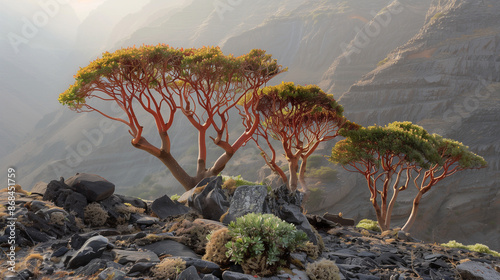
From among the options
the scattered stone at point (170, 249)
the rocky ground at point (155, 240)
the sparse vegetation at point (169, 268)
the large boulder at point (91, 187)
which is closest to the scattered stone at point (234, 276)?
the rocky ground at point (155, 240)

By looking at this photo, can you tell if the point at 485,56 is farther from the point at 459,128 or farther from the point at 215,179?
the point at 215,179

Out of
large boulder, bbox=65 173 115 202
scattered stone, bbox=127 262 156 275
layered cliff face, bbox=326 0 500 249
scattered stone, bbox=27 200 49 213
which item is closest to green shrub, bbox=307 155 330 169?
layered cliff face, bbox=326 0 500 249

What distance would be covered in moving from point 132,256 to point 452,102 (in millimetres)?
62876

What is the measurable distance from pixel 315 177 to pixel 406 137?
32.7 metres

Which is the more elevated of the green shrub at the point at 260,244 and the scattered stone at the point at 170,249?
the green shrub at the point at 260,244

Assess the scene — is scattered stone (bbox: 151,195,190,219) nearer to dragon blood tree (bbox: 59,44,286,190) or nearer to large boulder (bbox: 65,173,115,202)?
large boulder (bbox: 65,173,115,202)

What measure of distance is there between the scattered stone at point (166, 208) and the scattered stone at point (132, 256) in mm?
3859

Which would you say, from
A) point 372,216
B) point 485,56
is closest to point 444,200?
point 372,216

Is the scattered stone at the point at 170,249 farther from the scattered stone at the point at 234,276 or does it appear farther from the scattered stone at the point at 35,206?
the scattered stone at the point at 35,206

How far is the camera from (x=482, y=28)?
2665 inches

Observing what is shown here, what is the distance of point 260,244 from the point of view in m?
7.00

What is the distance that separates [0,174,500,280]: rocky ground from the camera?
7.20 metres

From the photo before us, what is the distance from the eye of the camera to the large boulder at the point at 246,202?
32.9ft

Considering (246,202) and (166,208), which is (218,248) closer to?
(246,202)
